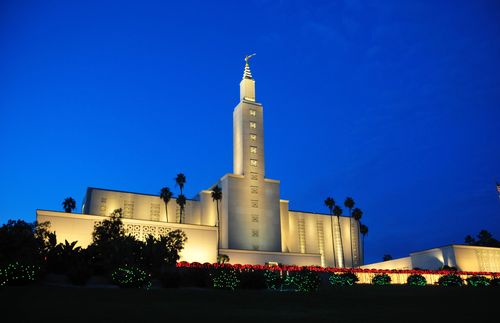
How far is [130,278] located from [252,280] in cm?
771

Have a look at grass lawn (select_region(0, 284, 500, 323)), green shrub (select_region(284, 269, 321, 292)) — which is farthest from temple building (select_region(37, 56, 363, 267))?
grass lawn (select_region(0, 284, 500, 323))

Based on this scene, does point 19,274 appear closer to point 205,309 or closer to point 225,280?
point 225,280

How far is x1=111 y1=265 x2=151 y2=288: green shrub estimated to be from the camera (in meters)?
24.2

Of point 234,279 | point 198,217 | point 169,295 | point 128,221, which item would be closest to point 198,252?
point 128,221

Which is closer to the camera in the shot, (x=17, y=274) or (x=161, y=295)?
(x=161, y=295)

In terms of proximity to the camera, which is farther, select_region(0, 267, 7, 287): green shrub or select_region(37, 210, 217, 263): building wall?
select_region(37, 210, 217, 263): building wall

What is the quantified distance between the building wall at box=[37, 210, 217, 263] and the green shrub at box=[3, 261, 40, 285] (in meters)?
23.8

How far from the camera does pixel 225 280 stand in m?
26.3

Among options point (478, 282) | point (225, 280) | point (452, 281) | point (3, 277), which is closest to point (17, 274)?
A: point (3, 277)

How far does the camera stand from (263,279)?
27844 millimetres

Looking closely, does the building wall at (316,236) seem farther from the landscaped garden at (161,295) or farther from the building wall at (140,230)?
the landscaped garden at (161,295)

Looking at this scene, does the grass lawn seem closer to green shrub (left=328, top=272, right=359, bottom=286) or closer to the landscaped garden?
the landscaped garden

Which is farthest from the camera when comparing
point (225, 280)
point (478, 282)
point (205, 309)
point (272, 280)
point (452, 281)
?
point (478, 282)

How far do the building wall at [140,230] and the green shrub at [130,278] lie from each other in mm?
24189
